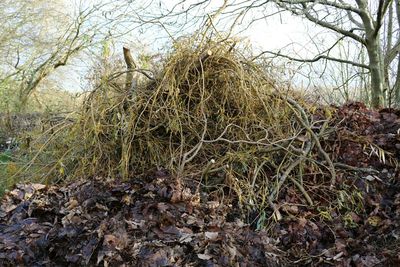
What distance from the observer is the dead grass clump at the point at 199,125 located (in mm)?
3725

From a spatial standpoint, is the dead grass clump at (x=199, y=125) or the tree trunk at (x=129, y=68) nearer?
the dead grass clump at (x=199, y=125)

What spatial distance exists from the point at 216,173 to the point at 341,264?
47.8 inches

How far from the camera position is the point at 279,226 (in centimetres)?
322

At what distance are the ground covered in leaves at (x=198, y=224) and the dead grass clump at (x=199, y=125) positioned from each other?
0.89 ft

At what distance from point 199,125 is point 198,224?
1389 mm

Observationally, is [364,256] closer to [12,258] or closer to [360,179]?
[360,179]

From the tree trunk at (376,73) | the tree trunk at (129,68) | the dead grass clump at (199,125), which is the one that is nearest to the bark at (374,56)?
the tree trunk at (376,73)

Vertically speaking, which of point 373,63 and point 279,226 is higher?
point 373,63

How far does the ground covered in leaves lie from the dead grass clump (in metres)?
0.27

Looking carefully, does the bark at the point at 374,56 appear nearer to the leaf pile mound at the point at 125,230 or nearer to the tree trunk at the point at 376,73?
the tree trunk at the point at 376,73

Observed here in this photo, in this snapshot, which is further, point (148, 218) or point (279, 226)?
point (279, 226)

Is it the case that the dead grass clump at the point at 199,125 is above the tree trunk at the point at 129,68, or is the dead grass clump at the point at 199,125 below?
below

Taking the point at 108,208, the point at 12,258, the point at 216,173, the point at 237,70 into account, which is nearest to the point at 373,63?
the point at 237,70

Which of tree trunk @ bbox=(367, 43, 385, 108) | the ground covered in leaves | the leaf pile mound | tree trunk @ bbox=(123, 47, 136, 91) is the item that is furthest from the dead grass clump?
tree trunk @ bbox=(367, 43, 385, 108)
